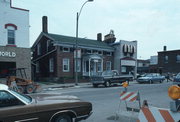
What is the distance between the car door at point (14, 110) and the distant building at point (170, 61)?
48.2 meters

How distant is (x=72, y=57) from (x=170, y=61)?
1245 inches

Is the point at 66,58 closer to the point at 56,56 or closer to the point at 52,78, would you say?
the point at 56,56

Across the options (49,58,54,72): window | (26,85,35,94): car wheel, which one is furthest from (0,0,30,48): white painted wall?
(26,85,35,94): car wheel

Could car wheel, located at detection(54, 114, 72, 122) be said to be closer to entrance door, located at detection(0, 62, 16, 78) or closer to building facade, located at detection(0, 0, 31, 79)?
building facade, located at detection(0, 0, 31, 79)

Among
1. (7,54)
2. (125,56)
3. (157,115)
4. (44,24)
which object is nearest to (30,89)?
(7,54)

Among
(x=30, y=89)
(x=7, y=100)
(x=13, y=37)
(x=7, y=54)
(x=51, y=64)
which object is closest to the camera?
(x=7, y=100)

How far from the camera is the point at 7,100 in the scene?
163 inches

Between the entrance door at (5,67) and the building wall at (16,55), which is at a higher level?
the building wall at (16,55)

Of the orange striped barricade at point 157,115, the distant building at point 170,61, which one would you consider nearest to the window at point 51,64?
the orange striped barricade at point 157,115

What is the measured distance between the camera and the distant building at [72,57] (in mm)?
26125

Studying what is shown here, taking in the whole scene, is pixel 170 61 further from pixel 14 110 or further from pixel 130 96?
pixel 14 110

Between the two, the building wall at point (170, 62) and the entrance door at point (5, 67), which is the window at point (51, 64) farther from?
the building wall at point (170, 62)

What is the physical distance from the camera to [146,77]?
81.3ft

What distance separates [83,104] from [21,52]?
17.1 m
